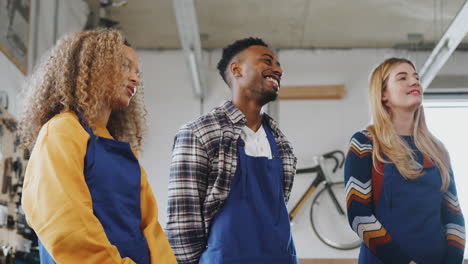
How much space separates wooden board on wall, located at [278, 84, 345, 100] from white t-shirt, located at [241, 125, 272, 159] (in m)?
3.53

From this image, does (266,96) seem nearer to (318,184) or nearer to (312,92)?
(318,184)

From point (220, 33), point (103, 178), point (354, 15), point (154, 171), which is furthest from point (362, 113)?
point (103, 178)

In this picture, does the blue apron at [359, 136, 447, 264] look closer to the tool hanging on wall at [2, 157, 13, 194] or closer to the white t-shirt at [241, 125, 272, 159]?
the white t-shirt at [241, 125, 272, 159]

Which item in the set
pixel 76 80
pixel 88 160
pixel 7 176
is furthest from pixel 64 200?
pixel 7 176

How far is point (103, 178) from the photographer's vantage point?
5.09 feet

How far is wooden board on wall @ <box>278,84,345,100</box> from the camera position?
19.0 feet

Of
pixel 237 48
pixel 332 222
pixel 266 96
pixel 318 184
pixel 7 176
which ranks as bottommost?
pixel 332 222

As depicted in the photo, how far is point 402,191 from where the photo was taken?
2.11 m

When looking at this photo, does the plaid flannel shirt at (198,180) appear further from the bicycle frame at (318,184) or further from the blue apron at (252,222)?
the bicycle frame at (318,184)

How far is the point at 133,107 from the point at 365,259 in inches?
37.3

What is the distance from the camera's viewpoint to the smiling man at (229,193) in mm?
2002

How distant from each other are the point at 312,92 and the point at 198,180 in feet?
12.6

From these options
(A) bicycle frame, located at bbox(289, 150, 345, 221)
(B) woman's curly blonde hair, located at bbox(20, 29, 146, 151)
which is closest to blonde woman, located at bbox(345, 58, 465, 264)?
(B) woman's curly blonde hair, located at bbox(20, 29, 146, 151)

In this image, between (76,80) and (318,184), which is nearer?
(76,80)
